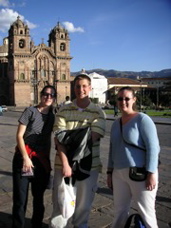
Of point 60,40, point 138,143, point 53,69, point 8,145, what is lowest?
point 8,145

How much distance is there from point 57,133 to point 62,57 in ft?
214

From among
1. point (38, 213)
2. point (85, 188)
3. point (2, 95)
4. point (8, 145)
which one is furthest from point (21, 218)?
point (2, 95)

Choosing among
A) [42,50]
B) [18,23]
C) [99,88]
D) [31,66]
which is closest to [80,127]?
[31,66]

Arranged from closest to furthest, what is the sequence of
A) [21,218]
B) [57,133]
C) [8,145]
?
[57,133], [21,218], [8,145]

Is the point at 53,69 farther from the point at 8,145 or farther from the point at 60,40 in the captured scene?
the point at 8,145

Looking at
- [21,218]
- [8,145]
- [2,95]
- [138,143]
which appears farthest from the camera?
[2,95]

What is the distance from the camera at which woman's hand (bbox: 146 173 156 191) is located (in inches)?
101

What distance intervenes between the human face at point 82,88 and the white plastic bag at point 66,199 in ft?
3.23

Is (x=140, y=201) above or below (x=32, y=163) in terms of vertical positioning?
below

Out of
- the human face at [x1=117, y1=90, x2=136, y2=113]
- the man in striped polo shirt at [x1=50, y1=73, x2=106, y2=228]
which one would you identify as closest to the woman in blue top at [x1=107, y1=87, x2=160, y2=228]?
the human face at [x1=117, y1=90, x2=136, y2=113]

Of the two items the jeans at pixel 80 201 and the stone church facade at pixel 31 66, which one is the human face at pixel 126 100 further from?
the stone church facade at pixel 31 66

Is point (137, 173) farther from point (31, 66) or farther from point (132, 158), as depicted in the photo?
point (31, 66)

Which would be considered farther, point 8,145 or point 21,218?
point 8,145

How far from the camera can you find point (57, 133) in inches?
112
